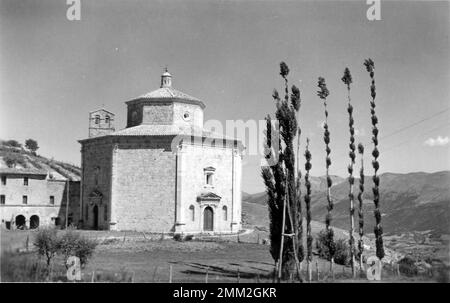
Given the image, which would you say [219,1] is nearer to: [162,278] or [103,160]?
[162,278]

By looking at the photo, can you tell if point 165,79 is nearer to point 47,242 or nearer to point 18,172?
point 18,172

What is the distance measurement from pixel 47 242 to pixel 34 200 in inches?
911

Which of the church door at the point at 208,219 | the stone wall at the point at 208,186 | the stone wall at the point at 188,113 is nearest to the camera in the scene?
the stone wall at the point at 208,186

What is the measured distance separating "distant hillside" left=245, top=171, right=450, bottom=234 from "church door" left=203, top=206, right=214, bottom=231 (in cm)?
2741

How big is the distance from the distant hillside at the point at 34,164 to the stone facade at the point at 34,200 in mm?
7444

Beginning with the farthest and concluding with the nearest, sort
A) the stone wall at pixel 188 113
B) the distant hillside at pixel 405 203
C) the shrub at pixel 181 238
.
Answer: the distant hillside at pixel 405 203, the stone wall at pixel 188 113, the shrub at pixel 181 238

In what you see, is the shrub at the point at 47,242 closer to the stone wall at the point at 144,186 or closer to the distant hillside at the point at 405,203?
the stone wall at the point at 144,186

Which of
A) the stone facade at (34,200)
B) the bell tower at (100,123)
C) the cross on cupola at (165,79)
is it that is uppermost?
the cross on cupola at (165,79)

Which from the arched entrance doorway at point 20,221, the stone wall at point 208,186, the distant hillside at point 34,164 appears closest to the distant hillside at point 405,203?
the stone wall at point 208,186

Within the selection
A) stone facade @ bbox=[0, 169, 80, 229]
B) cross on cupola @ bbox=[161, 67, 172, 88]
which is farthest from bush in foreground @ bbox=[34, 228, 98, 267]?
cross on cupola @ bbox=[161, 67, 172, 88]

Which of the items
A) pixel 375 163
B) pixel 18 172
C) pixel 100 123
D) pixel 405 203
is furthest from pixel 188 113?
pixel 405 203

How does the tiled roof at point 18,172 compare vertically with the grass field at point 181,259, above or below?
above

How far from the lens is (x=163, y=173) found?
1353 inches

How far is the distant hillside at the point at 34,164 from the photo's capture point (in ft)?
163
